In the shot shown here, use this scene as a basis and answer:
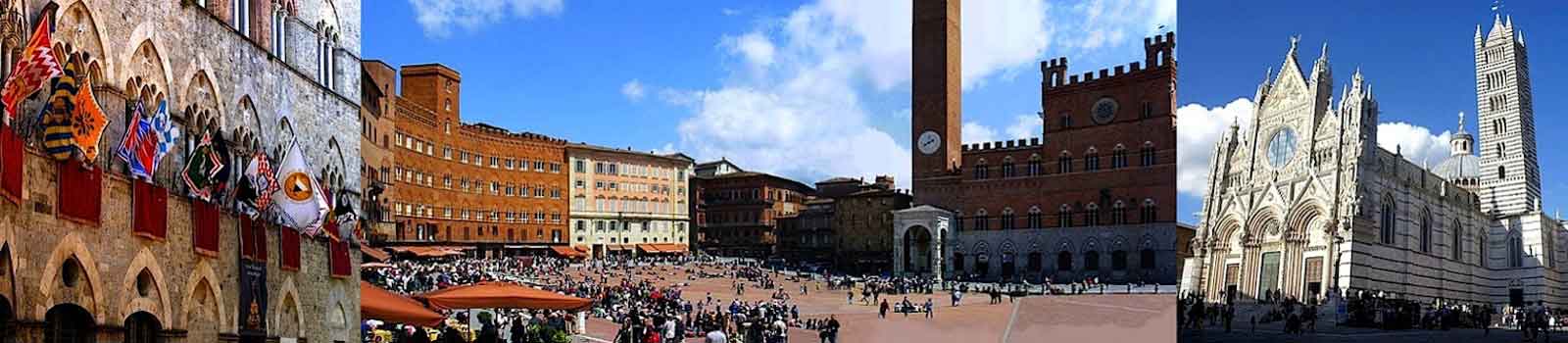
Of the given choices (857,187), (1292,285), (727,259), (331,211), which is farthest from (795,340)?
(331,211)

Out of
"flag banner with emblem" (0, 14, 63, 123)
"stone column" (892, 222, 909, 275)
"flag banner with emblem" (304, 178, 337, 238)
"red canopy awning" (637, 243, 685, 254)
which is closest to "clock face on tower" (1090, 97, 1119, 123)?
"stone column" (892, 222, 909, 275)

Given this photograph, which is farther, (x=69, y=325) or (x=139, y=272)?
(x=139, y=272)

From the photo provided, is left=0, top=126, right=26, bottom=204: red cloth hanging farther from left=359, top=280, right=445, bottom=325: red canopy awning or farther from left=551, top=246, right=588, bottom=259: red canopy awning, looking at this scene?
left=551, top=246, right=588, bottom=259: red canopy awning

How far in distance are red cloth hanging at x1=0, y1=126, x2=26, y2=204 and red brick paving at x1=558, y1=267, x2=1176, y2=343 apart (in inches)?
254

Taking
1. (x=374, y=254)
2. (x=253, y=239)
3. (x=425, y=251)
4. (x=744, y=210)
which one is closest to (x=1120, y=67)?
(x=744, y=210)

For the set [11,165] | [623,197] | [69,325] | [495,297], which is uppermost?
[11,165]

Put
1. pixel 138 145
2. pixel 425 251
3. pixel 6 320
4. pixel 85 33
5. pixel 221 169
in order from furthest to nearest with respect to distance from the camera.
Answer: pixel 425 251 < pixel 221 169 < pixel 138 145 < pixel 85 33 < pixel 6 320

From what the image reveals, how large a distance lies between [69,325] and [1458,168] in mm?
9049

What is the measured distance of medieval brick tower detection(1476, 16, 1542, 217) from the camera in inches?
320

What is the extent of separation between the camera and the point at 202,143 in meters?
4.31

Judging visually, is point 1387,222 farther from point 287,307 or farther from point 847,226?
point 287,307

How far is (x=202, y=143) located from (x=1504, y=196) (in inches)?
361

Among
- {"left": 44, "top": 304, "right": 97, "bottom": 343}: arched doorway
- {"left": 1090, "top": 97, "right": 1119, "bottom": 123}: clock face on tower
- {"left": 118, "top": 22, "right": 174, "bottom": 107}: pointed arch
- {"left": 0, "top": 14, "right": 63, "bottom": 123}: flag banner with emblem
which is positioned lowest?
{"left": 44, "top": 304, "right": 97, "bottom": 343}: arched doorway

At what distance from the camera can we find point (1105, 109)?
53.2 feet
